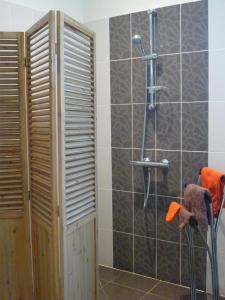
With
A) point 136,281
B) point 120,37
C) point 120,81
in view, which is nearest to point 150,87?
point 120,81

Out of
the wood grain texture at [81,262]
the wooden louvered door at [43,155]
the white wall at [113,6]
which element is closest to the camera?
the wooden louvered door at [43,155]

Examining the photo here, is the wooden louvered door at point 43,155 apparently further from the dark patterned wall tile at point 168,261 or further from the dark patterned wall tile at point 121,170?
the dark patterned wall tile at point 168,261

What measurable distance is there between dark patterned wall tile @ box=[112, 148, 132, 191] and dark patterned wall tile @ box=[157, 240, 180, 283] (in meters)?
0.58

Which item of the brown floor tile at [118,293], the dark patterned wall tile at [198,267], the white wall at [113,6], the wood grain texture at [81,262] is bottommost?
the brown floor tile at [118,293]

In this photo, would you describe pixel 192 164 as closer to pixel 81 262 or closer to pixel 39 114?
pixel 81 262

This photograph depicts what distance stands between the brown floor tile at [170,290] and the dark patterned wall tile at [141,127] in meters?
1.19

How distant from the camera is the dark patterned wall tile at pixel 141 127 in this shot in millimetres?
2711

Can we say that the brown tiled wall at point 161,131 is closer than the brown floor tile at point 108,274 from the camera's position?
Yes

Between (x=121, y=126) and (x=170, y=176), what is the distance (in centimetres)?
62

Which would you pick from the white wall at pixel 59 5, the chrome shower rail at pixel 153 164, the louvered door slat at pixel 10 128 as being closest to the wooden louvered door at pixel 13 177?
the louvered door slat at pixel 10 128

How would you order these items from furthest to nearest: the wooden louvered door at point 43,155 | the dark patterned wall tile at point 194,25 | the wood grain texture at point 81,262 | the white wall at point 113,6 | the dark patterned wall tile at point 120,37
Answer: the dark patterned wall tile at point 120,37 → the white wall at point 113,6 → the dark patterned wall tile at point 194,25 → the wood grain texture at point 81,262 → the wooden louvered door at point 43,155

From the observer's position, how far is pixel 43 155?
6.38 ft

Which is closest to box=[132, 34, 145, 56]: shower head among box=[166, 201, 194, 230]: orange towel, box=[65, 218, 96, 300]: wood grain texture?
box=[166, 201, 194, 230]: orange towel

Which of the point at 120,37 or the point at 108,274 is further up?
the point at 120,37
